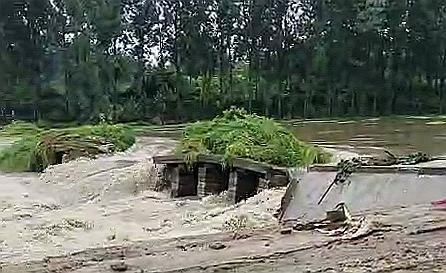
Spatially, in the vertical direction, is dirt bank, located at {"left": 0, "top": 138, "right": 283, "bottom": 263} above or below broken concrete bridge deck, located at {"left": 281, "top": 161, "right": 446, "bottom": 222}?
below

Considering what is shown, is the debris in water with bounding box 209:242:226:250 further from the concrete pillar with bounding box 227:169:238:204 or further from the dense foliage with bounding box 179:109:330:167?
the dense foliage with bounding box 179:109:330:167

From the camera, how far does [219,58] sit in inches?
2003

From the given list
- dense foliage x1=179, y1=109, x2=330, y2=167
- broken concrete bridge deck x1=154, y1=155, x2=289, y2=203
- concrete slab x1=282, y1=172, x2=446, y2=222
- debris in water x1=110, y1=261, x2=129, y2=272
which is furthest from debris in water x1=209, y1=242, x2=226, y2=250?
dense foliage x1=179, y1=109, x2=330, y2=167

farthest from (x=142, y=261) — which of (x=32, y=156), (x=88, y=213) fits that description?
(x=32, y=156)

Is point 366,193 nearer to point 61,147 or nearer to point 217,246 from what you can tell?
point 217,246

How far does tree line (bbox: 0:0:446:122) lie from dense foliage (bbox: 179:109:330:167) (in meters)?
29.2

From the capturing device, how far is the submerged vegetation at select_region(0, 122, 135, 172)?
1889cm

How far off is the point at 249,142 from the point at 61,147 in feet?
22.9

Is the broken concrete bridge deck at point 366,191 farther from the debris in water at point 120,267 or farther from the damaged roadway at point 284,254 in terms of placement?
the debris in water at point 120,267

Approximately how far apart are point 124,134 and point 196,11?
2955 cm

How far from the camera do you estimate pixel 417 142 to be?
22.6m

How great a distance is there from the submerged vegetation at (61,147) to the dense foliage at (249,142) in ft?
13.7

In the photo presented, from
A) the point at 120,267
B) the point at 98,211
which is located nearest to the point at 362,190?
the point at 120,267

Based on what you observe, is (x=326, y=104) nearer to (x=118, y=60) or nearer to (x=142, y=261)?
(x=118, y=60)
